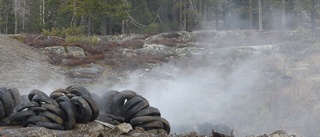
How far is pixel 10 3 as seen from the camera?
50.7 meters

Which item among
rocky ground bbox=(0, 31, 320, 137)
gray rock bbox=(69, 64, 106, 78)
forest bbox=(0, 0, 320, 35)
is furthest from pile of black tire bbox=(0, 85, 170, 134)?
forest bbox=(0, 0, 320, 35)

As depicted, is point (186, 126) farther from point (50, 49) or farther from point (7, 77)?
point (50, 49)

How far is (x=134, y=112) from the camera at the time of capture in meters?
7.76

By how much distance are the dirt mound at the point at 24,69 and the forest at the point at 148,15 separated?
12.0 m

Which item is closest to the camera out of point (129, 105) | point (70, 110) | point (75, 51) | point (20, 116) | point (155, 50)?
point (20, 116)

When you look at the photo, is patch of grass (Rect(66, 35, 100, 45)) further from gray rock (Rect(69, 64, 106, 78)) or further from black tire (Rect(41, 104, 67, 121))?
black tire (Rect(41, 104, 67, 121))

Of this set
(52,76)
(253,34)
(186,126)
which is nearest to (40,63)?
(52,76)

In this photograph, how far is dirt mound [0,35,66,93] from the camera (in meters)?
13.2

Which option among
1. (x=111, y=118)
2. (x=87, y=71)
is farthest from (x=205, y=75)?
(x=111, y=118)

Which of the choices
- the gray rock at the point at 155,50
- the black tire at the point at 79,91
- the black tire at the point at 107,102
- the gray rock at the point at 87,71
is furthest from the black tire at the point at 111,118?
the gray rock at the point at 155,50

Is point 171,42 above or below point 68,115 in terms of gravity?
above

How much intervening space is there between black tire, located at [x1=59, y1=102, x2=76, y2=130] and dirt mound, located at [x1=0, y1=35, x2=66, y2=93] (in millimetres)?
5756

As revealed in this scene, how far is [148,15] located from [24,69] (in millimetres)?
23389

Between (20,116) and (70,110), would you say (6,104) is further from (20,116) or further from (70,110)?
(70,110)
